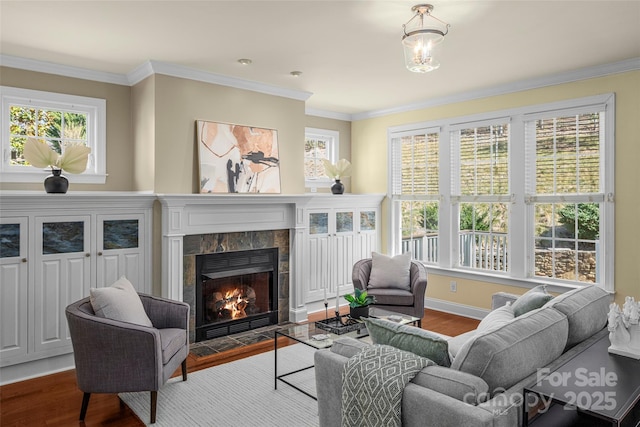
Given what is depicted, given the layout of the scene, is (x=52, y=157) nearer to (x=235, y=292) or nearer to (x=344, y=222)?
(x=235, y=292)

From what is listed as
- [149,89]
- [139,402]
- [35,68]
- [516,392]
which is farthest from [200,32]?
[516,392]

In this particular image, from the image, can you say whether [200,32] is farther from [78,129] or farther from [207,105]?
[78,129]

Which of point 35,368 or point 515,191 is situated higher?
point 515,191

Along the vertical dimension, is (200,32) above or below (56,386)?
above

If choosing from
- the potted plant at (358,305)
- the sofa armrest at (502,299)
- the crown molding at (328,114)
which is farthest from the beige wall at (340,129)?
the sofa armrest at (502,299)

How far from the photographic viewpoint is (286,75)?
4.41m

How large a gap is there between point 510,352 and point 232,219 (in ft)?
10.5

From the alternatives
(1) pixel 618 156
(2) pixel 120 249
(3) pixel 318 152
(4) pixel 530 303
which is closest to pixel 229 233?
(2) pixel 120 249

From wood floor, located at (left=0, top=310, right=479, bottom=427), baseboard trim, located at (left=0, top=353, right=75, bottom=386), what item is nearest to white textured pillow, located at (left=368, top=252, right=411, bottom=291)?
wood floor, located at (left=0, top=310, right=479, bottom=427)

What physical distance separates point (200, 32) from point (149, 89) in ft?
3.70

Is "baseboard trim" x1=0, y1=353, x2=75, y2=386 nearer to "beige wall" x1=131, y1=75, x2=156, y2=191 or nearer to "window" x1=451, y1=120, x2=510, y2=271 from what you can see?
"beige wall" x1=131, y1=75, x2=156, y2=191

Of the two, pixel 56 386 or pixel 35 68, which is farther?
pixel 35 68

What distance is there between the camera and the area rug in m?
2.79

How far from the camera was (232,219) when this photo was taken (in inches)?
175
